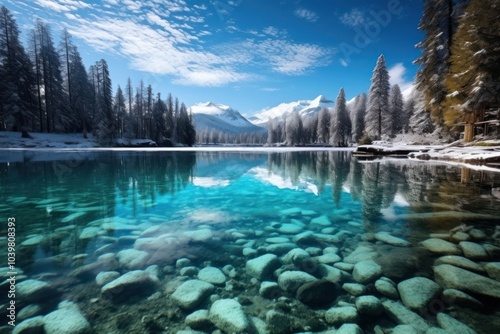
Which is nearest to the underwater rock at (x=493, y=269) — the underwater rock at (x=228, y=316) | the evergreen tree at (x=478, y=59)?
the underwater rock at (x=228, y=316)

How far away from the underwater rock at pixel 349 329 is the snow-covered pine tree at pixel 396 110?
170ft

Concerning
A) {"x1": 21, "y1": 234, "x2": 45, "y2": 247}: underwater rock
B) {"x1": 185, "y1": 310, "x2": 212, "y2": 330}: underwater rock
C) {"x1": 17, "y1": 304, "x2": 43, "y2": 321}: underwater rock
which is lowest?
{"x1": 185, "y1": 310, "x2": 212, "y2": 330}: underwater rock

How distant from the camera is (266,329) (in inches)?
88.9

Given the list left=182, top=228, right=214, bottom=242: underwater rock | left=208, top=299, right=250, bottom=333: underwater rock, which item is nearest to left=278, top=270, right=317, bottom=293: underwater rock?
left=208, top=299, right=250, bottom=333: underwater rock

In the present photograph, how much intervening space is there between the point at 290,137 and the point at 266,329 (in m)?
88.8

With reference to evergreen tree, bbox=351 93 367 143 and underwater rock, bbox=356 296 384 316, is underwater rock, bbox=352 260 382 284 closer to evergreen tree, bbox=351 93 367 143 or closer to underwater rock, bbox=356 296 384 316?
underwater rock, bbox=356 296 384 316

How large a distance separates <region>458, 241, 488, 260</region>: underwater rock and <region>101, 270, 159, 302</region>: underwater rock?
15.0 ft

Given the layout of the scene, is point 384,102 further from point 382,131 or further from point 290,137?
point 290,137

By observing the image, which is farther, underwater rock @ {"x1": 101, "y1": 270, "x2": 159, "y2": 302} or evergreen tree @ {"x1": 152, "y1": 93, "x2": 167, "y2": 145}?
evergreen tree @ {"x1": 152, "y1": 93, "x2": 167, "y2": 145}

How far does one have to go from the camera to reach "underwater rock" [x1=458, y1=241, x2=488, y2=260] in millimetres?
3449

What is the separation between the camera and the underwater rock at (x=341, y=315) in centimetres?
235

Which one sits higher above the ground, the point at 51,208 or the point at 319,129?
the point at 319,129

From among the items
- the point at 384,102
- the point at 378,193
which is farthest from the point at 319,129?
the point at 378,193

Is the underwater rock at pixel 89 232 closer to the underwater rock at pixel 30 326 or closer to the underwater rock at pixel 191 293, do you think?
the underwater rock at pixel 30 326
